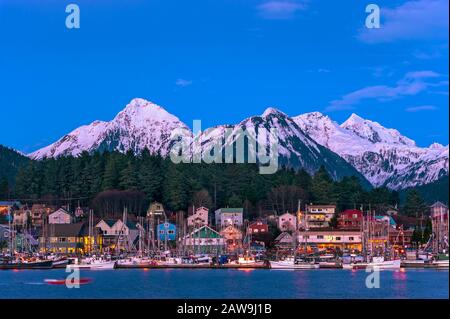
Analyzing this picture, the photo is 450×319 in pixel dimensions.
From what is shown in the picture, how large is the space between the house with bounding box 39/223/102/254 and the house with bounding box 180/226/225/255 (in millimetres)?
9411

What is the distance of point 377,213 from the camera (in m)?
101

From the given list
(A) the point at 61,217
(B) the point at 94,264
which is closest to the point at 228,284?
(B) the point at 94,264

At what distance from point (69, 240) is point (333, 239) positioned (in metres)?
26.2

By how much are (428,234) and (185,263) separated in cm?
2622

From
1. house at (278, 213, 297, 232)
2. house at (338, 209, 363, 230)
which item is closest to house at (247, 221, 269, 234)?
house at (278, 213, 297, 232)

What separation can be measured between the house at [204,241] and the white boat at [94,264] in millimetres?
10775

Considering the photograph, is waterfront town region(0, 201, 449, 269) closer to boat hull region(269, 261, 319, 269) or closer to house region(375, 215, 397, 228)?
boat hull region(269, 261, 319, 269)

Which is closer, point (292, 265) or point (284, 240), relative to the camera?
point (292, 265)

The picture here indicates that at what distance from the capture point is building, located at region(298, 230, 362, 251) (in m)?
82.6

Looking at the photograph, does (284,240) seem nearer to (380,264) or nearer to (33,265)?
(380,264)

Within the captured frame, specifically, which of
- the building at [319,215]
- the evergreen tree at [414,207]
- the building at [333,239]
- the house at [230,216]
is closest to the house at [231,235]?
the house at [230,216]

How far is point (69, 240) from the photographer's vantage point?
85.6 metres

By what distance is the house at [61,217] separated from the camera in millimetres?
92812
